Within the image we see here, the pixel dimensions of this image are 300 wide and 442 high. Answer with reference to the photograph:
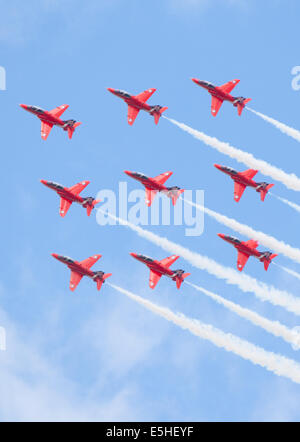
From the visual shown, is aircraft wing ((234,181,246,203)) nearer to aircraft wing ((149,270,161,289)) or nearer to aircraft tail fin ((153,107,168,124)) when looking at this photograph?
aircraft tail fin ((153,107,168,124))

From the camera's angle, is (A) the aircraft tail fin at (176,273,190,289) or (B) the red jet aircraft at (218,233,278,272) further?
(B) the red jet aircraft at (218,233,278,272)

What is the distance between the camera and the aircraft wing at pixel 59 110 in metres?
130

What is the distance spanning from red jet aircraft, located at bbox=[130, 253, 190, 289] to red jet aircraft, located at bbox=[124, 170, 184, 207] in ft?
21.5

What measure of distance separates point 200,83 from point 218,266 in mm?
24613

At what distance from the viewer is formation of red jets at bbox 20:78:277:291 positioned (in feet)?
400

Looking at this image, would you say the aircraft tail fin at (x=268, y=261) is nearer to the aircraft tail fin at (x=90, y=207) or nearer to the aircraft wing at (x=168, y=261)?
the aircraft wing at (x=168, y=261)

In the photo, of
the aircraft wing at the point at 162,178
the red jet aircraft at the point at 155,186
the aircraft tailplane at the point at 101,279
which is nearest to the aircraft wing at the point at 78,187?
the red jet aircraft at the point at 155,186

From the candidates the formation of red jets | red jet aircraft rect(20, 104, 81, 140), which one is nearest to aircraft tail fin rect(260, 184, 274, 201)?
the formation of red jets

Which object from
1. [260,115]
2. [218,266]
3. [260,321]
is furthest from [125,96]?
[260,321]

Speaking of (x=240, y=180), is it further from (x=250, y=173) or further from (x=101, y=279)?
(x=101, y=279)

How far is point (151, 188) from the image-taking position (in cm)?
12538

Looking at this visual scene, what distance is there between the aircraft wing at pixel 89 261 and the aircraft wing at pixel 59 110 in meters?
19.1

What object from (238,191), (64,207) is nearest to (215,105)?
(238,191)

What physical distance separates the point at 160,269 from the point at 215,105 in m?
23.6
